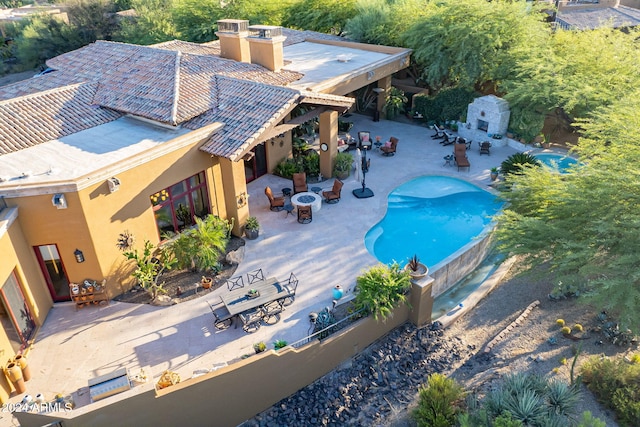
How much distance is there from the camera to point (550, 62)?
2659cm

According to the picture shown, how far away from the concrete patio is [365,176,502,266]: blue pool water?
0.77 m

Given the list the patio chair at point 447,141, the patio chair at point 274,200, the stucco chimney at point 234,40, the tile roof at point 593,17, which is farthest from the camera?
the tile roof at point 593,17

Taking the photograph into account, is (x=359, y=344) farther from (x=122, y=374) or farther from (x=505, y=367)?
(x=122, y=374)

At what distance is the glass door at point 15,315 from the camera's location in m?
12.9

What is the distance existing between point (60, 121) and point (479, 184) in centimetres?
1825

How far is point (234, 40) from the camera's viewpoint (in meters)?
23.7

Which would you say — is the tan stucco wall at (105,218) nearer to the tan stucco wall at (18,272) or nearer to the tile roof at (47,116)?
the tan stucco wall at (18,272)

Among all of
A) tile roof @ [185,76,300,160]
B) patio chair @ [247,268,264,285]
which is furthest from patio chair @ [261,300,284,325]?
tile roof @ [185,76,300,160]

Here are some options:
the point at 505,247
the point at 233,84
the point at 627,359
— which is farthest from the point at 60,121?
the point at 627,359

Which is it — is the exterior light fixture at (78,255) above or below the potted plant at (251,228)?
above

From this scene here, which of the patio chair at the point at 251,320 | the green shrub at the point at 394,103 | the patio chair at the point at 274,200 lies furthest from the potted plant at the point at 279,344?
the green shrub at the point at 394,103

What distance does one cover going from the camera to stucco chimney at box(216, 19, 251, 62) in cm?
2358

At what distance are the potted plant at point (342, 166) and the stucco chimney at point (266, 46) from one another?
550 centimetres

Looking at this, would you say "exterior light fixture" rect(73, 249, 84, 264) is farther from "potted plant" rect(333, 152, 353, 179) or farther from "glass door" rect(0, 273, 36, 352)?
"potted plant" rect(333, 152, 353, 179)
